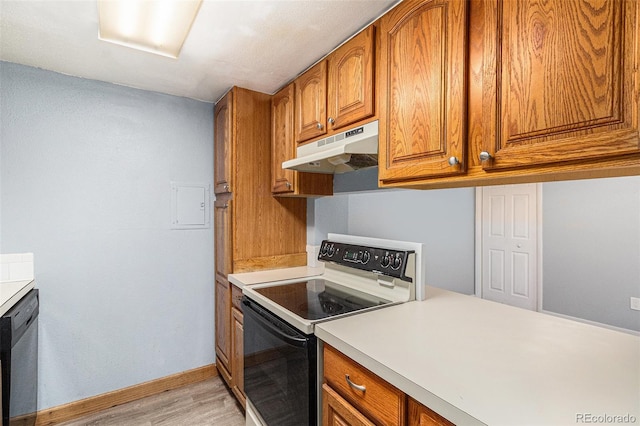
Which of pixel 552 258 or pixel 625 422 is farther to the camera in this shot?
pixel 552 258

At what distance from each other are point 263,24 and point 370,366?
5.03 feet

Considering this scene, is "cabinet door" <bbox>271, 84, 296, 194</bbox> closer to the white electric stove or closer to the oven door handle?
the white electric stove

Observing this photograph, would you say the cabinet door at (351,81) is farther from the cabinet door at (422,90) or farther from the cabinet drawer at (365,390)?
the cabinet drawer at (365,390)

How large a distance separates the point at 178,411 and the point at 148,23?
2315 millimetres

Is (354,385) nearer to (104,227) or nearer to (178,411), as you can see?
(178,411)

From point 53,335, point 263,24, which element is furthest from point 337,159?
point 53,335

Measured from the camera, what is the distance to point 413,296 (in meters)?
1.44

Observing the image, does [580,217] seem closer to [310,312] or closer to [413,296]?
[413,296]

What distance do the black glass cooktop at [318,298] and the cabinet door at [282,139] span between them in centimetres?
67

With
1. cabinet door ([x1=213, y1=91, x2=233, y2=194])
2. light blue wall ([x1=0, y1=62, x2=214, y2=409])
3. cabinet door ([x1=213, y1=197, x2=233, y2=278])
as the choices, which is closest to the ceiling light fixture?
cabinet door ([x1=213, y1=91, x2=233, y2=194])

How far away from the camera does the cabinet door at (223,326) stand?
2137 mm

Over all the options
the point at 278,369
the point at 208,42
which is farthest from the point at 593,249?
the point at 208,42

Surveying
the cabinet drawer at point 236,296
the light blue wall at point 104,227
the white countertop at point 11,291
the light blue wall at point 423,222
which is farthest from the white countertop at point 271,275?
the white countertop at point 11,291

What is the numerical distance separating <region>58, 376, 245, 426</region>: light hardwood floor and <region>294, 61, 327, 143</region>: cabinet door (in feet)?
6.11
